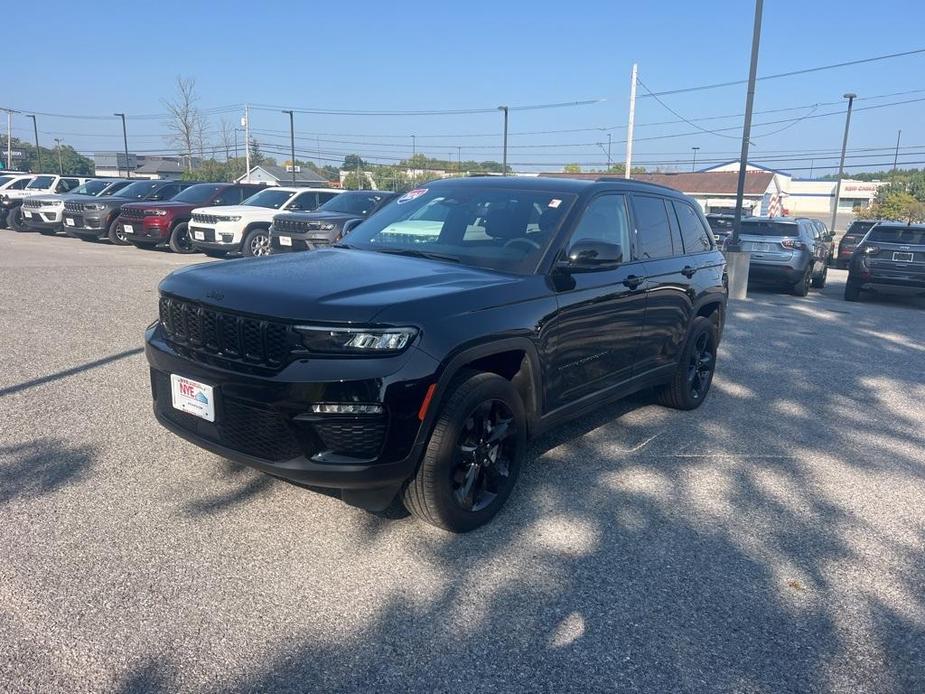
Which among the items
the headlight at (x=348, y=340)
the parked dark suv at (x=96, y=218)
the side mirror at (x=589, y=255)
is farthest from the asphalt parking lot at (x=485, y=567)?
the parked dark suv at (x=96, y=218)

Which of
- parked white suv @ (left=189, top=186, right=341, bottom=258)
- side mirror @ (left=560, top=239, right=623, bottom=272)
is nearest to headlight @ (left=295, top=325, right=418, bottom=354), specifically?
side mirror @ (left=560, top=239, right=623, bottom=272)

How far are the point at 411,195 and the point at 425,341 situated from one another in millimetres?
2231

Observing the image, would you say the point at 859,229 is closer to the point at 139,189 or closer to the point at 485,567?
the point at 139,189

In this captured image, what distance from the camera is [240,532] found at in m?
3.60

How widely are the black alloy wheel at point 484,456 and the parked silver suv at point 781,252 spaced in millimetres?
12685

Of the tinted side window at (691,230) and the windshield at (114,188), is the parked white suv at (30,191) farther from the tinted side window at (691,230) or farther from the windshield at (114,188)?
the tinted side window at (691,230)

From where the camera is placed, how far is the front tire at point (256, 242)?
568 inches

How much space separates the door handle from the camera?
4797 millimetres

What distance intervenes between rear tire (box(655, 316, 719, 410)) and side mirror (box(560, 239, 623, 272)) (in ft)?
6.10

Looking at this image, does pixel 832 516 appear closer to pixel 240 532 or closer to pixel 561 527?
pixel 561 527

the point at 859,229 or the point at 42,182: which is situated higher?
the point at 42,182

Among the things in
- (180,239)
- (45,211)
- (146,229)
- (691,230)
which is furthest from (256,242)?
(691,230)

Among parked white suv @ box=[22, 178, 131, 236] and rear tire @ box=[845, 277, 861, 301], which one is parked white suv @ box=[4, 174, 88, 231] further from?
rear tire @ box=[845, 277, 861, 301]

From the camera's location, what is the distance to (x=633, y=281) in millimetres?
4867
